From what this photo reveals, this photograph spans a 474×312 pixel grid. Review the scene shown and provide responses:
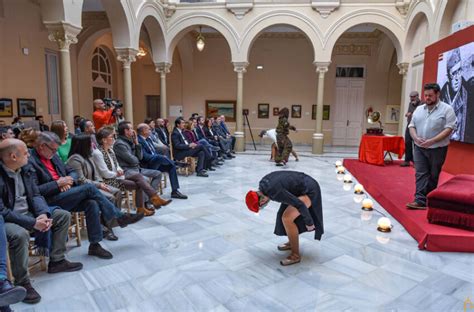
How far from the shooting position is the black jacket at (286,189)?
9.86 ft

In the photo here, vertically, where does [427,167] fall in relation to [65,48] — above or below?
below

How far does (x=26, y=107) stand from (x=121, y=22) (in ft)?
12.0

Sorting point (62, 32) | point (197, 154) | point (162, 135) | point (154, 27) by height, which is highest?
point (154, 27)

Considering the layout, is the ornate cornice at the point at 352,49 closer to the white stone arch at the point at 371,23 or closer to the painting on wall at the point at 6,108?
the white stone arch at the point at 371,23


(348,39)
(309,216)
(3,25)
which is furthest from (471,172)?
(3,25)

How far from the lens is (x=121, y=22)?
29.3ft

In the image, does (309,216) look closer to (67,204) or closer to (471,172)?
(67,204)

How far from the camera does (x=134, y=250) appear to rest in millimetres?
3604

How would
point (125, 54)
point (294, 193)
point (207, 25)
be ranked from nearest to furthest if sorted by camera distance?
point (294, 193)
point (125, 54)
point (207, 25)

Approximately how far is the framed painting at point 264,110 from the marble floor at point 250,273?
1008cm

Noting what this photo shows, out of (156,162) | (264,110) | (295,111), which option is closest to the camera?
(156,162)

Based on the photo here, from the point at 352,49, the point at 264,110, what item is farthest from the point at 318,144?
the point at 352,49

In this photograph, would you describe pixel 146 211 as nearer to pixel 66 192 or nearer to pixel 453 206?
pixel 66 192

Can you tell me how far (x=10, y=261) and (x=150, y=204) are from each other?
7.91 feet
